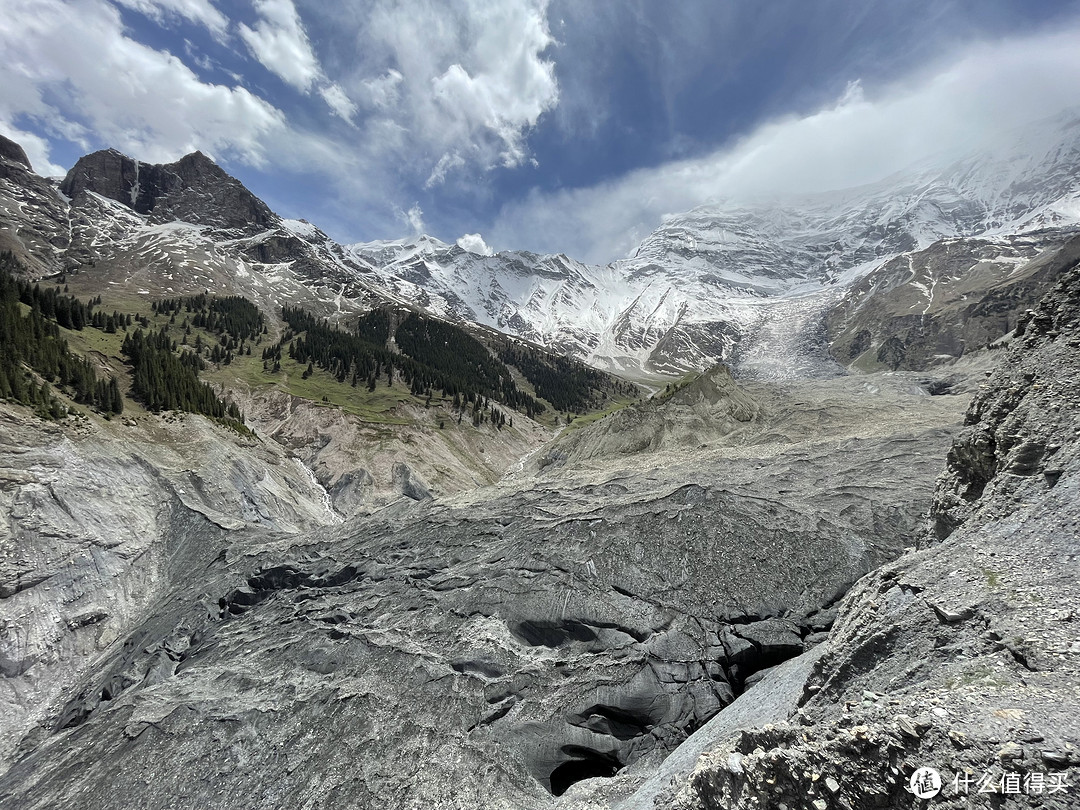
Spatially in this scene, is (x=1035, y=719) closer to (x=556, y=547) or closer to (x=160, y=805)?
(x=556, y=547)

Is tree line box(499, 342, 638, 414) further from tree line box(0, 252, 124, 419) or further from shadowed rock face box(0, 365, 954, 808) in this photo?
shadowed rock face box(0, 365, 954, 808)

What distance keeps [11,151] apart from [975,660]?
317799 mm

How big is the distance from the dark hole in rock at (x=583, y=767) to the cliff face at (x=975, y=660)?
13.3 feet

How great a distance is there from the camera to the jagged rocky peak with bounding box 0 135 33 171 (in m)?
191

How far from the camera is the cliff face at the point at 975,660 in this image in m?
4.81

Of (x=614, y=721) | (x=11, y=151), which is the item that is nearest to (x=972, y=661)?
(x=614, y=721)

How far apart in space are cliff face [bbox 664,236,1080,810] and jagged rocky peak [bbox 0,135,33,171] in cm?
31188

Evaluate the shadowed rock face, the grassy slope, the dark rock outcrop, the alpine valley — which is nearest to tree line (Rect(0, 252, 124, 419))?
the alpine valley

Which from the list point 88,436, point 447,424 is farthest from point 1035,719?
point 447,424

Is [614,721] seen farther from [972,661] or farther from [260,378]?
[260,378]

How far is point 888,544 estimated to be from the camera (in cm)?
1730

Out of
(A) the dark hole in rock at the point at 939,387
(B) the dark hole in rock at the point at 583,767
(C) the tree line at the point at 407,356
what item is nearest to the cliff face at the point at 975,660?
(B) the dark hole in rock at the point at 583,767

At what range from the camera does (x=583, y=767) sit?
42.8 feet

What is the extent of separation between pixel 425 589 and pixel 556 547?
5.82 metres
